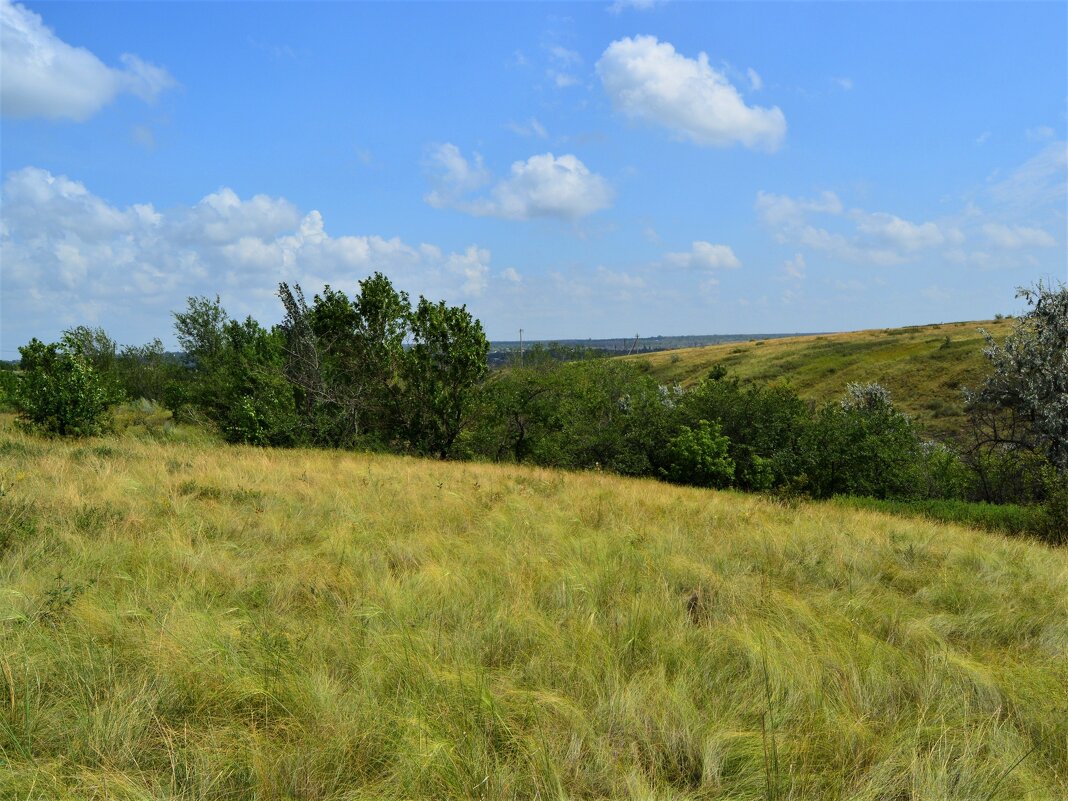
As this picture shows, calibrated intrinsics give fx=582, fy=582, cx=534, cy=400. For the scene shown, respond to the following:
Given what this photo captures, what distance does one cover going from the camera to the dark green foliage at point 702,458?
19.0 m

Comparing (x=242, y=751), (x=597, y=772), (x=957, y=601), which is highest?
(x=242, y=751)

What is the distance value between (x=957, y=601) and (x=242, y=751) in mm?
5774

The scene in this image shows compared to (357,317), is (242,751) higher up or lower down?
lower down

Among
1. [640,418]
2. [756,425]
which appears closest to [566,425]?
[640,418]

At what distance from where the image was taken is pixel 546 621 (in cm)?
406

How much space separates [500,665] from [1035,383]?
22.5 meters

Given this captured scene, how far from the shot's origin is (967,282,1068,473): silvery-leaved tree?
60.3 ft

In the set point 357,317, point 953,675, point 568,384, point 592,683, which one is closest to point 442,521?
point 592,683

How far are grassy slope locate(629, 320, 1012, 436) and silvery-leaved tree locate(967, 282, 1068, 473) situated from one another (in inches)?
626

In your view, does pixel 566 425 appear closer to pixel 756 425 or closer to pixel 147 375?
pixel 756 425

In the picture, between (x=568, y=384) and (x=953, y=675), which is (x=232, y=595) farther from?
(x=568, y=384)

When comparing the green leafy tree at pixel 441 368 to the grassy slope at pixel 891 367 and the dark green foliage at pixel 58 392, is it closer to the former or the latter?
the dark green foliage at pixel 58 392

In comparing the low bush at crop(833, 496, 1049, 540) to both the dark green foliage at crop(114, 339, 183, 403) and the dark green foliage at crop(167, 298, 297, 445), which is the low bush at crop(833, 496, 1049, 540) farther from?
the dark green foliage at crop(114, 339, 183, 403)

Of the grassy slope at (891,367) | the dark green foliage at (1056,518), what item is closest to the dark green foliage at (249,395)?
the dark green foliage at (1056,518)
